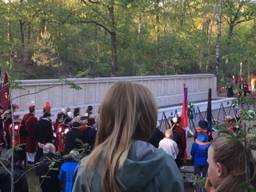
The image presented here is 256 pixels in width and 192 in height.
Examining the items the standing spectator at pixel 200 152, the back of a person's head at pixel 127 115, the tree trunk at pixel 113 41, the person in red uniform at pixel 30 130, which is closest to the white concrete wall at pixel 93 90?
the person in red uniform at pixel 30 130

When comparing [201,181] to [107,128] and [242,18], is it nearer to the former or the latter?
[107,128]

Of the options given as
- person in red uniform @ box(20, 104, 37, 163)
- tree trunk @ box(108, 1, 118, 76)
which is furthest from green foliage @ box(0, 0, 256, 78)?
person in red uniform @ box(20, 104, 37, 163)

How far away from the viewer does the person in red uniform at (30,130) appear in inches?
493

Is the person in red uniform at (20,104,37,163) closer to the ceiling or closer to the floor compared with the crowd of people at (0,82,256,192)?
closer to the floor

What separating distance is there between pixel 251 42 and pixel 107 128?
39012 millimetres

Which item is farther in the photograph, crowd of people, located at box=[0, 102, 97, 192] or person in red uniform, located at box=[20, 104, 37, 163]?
person in red uniform, located at box=[20, 104, 37, 163]

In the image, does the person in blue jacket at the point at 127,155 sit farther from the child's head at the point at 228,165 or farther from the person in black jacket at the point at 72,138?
the person in black jacket at the point at 72,138

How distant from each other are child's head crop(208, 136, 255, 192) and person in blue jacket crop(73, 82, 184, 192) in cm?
24

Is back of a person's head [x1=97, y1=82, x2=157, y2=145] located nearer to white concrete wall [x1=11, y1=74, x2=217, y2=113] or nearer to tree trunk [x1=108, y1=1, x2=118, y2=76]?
white concrete wall [x1=11, y1=74, x2=217, y2=113]

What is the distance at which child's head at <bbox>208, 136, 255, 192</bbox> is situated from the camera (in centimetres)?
254

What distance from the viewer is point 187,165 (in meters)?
12.7

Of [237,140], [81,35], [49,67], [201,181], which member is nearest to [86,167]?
[237,140]

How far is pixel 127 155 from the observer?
2.43 metres

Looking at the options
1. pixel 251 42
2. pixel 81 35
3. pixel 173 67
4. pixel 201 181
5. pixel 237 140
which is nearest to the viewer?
pixel 237 140
